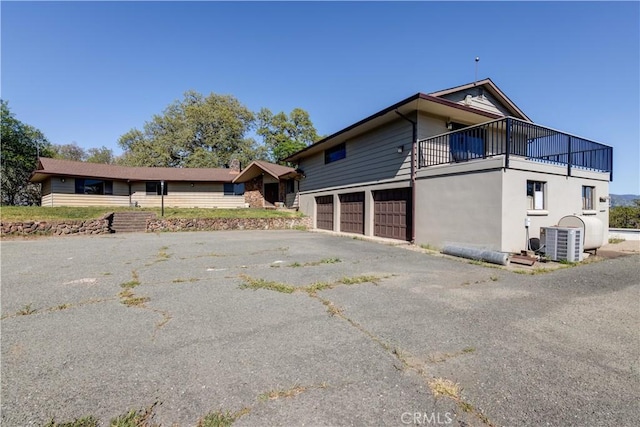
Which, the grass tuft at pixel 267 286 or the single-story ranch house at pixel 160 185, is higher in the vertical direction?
the single-story ranch house at pixel 160 185

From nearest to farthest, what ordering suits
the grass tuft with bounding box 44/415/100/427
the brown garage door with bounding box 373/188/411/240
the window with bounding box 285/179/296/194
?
the grass tuft with bounding box 44/415/100/427, the brown garage door with bounding box 373/188/411/240, the window with bounding box 285/179/296/194

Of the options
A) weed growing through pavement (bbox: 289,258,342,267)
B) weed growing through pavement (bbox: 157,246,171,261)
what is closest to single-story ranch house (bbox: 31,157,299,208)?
weed growing through pavement (bbox: 157,246,171,261)

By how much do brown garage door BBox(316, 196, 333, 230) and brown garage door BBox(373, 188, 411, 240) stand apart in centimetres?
424

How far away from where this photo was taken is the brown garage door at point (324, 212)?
1728 centimetres

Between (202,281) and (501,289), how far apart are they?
5399mm

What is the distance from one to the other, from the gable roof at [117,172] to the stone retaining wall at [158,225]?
7.90 metres

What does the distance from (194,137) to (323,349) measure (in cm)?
3997

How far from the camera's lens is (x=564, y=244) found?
7633 mm

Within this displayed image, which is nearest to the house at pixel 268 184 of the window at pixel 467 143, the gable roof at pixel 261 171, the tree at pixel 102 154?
the gable roof at pixel 261 171

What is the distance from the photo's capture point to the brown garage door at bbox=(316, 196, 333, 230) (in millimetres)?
17281

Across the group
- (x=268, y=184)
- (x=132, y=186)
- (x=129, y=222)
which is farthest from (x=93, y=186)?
(x=268, y=184)

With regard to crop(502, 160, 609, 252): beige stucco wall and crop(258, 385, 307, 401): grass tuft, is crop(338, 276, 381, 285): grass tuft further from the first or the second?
crop(502, 160, 609, 252): beige stucco wall

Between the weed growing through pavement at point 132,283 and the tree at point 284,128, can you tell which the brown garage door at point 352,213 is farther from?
the tree at point 284,128

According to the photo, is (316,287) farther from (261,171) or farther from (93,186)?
(93,186)
